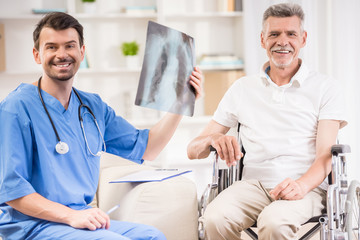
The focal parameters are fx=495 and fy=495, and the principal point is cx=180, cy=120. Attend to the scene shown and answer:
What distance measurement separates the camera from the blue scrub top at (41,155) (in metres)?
1.41

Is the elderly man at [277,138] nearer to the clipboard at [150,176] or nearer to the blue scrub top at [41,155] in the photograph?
the clipboard at [150,176]

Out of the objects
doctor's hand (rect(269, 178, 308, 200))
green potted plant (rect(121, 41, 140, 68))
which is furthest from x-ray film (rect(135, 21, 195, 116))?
green potted plant (rect(121, 41, 140, 68))

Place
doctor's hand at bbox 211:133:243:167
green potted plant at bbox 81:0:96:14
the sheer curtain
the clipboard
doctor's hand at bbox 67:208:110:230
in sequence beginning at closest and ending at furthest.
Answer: doctor's hand at bbox 67:208:110:230 < the clipboard < doctor's hand at bbox 211:133:243:167 < the sheer curtain < green potted plant at bbox 81:0:96:14

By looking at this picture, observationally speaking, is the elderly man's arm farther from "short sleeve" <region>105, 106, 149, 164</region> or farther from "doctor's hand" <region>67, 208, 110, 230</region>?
"doctor's hand" <region>67, 208, 110, 230</region>

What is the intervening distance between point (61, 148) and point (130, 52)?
2462mm

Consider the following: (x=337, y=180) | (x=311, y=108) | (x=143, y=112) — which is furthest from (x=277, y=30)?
(x=143, y=112)

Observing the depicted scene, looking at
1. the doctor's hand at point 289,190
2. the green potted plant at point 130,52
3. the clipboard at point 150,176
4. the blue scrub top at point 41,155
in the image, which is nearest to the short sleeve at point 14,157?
the blue scrub top at point 41,155

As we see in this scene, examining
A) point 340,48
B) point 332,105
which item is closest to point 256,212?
point 332,105

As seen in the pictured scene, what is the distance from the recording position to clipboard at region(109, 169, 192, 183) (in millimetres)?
1651

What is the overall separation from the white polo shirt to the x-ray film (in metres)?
0.53

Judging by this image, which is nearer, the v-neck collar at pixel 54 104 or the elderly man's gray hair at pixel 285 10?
the v-neck collar at pixel 54 104

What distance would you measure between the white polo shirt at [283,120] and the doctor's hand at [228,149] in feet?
0.87

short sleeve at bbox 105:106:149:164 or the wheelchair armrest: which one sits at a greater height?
short sleeve at bbox 105:106:149:164

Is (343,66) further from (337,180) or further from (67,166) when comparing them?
(67,166)
